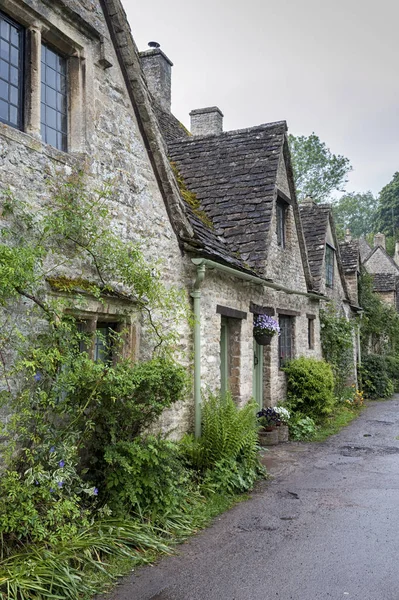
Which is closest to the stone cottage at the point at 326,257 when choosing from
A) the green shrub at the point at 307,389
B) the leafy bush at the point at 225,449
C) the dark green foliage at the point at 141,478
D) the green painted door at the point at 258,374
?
the green shrub at the point at 307,389

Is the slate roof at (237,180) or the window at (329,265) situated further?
the window at (329,265)

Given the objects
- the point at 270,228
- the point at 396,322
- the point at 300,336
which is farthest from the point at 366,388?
the point at 270,228

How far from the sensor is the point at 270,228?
11852 mm

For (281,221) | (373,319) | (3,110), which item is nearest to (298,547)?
(3,110)

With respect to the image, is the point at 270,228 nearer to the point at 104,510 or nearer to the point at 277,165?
the point at 277,165

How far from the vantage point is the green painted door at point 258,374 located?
12.2 meters

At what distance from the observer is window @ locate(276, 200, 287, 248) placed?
13.3 m

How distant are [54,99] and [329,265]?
47.2ft

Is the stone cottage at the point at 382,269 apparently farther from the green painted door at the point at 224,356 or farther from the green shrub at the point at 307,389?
the green painted door at the point at 224,356

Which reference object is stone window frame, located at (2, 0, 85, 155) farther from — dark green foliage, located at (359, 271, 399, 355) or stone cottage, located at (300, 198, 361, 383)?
dark green foliage, located at (359, 271, 399, 355)

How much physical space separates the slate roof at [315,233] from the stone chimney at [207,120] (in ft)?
14.2

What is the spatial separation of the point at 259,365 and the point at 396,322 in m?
15.7

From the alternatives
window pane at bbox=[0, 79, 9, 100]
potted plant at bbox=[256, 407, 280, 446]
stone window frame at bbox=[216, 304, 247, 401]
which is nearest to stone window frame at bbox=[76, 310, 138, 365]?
window pane at bbox=[0, 79, 9, 100]

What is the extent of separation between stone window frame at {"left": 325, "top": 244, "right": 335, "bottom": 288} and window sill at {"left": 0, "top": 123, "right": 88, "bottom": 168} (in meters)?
13.6
